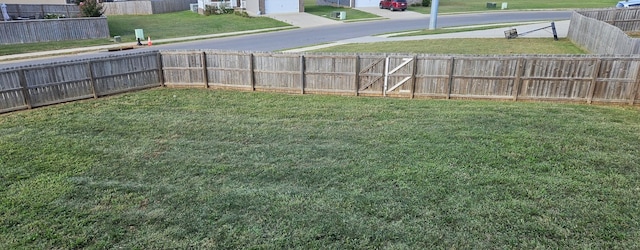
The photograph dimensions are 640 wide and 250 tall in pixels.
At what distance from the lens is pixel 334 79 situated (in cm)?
1476

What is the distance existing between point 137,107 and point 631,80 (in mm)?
15170

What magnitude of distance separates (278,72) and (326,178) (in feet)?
25.7

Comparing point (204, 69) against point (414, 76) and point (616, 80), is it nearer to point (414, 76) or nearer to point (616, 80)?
point (414, 76)

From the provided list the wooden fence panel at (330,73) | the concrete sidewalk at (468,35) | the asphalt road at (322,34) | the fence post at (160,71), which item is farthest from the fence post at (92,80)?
the concrete sidewalk at (468,35)

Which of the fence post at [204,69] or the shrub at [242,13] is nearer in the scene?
the fence post at [204,69]

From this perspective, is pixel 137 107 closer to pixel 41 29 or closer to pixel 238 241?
pixel 238 241

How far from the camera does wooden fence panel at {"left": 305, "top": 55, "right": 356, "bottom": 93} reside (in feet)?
47.4

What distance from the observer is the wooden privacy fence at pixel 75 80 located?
42.1ft

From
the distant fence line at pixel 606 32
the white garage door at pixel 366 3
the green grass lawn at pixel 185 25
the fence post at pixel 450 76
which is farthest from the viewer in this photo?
the white garage door at pixel 366 3

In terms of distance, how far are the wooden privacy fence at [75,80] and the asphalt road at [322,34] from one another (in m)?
9.39

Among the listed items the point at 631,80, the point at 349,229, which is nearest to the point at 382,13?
the point at 631,80

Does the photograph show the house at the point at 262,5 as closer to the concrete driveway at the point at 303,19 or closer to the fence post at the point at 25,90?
the concrete driveway at the point at 303,19

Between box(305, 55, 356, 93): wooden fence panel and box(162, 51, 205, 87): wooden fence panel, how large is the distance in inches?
170

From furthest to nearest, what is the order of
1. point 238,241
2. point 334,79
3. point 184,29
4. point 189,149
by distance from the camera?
point 184,29 → point 334,79 → point 189,149 → point 238,241
